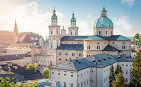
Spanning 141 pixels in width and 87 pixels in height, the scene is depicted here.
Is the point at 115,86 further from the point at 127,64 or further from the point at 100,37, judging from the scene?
the point at 100,37

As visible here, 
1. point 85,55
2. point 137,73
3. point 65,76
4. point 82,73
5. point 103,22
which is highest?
point 103,22

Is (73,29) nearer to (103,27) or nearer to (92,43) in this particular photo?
(103,27)

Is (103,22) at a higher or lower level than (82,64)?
higher

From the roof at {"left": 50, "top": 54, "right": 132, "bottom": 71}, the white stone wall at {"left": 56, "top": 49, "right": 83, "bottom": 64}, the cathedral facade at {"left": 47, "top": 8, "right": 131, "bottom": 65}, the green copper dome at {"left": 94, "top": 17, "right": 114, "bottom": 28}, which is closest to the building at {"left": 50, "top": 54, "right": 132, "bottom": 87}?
the roof at {"left": 50, "top": 54, "right": 132, "bottom": 71}

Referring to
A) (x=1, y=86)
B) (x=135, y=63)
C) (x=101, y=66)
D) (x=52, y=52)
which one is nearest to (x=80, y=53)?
(x=52, y=52)

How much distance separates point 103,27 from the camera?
6362 cm

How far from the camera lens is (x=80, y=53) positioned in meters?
69.0

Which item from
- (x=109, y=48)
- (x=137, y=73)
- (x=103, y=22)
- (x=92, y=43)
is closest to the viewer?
(x=137, y=73)

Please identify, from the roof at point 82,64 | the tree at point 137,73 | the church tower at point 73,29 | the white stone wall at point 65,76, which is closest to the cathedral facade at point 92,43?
the church tower at point 73,29

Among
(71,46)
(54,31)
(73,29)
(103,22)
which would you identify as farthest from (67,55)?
(103,22)

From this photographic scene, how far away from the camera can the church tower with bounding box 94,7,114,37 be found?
6366cm

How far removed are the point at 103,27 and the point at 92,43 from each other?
7.60m

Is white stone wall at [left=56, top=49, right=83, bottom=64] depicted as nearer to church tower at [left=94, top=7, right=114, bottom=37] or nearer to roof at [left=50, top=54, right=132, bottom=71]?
church tower at [left=94, top=7, right=114, bottom=37]

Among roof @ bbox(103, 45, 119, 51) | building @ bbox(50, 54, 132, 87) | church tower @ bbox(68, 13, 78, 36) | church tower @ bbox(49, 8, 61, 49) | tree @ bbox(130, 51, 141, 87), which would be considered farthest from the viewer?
church tower @ bbox(68, 13, 78, 36)
